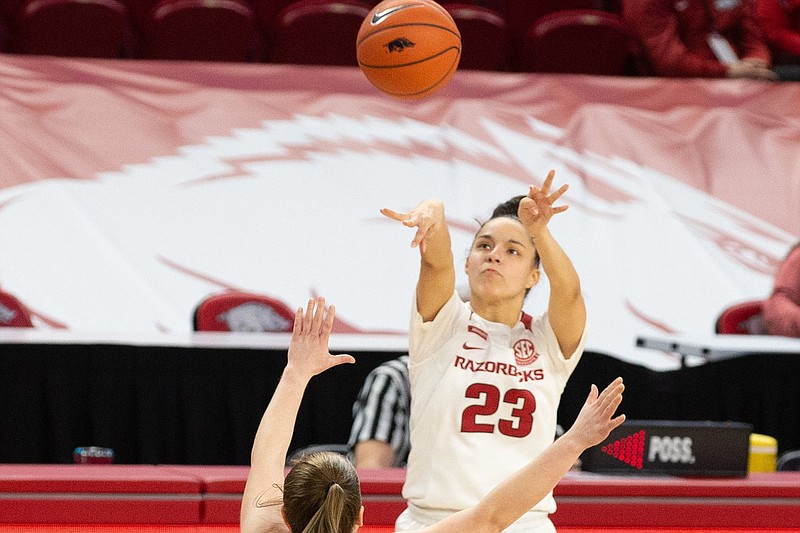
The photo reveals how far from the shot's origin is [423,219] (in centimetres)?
273

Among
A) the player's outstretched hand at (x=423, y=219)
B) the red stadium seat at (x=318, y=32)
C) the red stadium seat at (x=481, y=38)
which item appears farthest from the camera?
the red stadium seat at (x=481, y=38)

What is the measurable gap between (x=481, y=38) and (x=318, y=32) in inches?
45.6

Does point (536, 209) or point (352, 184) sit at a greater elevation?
point (352, 184)

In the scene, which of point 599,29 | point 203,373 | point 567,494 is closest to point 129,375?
point 203,373

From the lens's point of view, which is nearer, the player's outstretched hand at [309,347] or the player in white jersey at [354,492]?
the player in white jersey at [354,492]

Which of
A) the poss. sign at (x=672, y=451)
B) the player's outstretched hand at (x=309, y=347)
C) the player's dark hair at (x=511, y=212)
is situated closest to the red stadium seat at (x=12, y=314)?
the poss. sign at (x=672, y=451)

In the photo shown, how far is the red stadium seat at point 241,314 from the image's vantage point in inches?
243

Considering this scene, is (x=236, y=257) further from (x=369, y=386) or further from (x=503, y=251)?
(x=503, y=251)

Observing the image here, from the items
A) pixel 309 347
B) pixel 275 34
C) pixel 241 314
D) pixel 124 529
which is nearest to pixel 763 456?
pixel 124 529

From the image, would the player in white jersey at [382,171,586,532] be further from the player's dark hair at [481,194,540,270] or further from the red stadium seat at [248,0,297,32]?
the red stadium seat at [248,0,297,32]

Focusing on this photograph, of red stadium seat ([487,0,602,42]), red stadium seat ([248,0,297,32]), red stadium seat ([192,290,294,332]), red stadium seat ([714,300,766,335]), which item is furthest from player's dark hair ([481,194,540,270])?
red stadium seat ([487,0,602,42])

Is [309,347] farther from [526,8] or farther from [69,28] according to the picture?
[526,8]

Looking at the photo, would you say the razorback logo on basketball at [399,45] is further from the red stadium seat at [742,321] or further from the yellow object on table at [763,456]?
the red stadium seat at [742,321]

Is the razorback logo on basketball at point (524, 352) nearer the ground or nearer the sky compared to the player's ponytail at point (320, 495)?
nearer the sky
